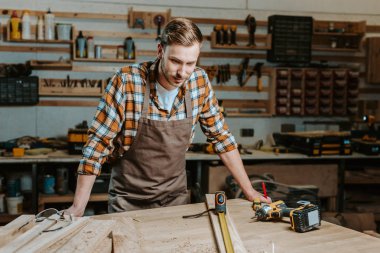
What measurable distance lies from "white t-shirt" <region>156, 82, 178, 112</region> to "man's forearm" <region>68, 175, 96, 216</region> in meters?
0.47

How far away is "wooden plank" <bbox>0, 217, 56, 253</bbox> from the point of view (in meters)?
1.29

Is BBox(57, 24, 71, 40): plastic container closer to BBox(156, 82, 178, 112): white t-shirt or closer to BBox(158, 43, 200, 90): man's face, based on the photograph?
BBox(156, 82, 178, 112): white t-shirt

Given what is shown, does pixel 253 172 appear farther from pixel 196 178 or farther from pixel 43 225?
pixel 43 225

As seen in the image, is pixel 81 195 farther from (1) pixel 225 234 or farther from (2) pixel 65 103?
(2) pixel 65 103

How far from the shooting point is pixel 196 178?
429cm

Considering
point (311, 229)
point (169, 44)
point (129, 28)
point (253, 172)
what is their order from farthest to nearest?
point (129, 28) < point (253, 172) < point (169, 44) < point (311, 229)

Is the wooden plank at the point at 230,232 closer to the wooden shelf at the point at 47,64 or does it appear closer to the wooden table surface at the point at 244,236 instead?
the wooden table surface at the point at 244,236

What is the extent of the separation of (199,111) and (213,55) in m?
2.74

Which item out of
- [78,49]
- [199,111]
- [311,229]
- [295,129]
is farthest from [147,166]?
[295,129]

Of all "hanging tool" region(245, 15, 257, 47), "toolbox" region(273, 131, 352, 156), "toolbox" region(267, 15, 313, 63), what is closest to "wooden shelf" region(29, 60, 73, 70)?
"hanging tool" region(245, 15, 257, 47)

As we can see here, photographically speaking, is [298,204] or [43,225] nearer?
[43,225]

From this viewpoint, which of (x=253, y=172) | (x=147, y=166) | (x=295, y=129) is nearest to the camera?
(x=147, y=166)

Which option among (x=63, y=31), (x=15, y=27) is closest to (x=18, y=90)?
(x=15, y=27)

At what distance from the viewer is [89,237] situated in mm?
1421
